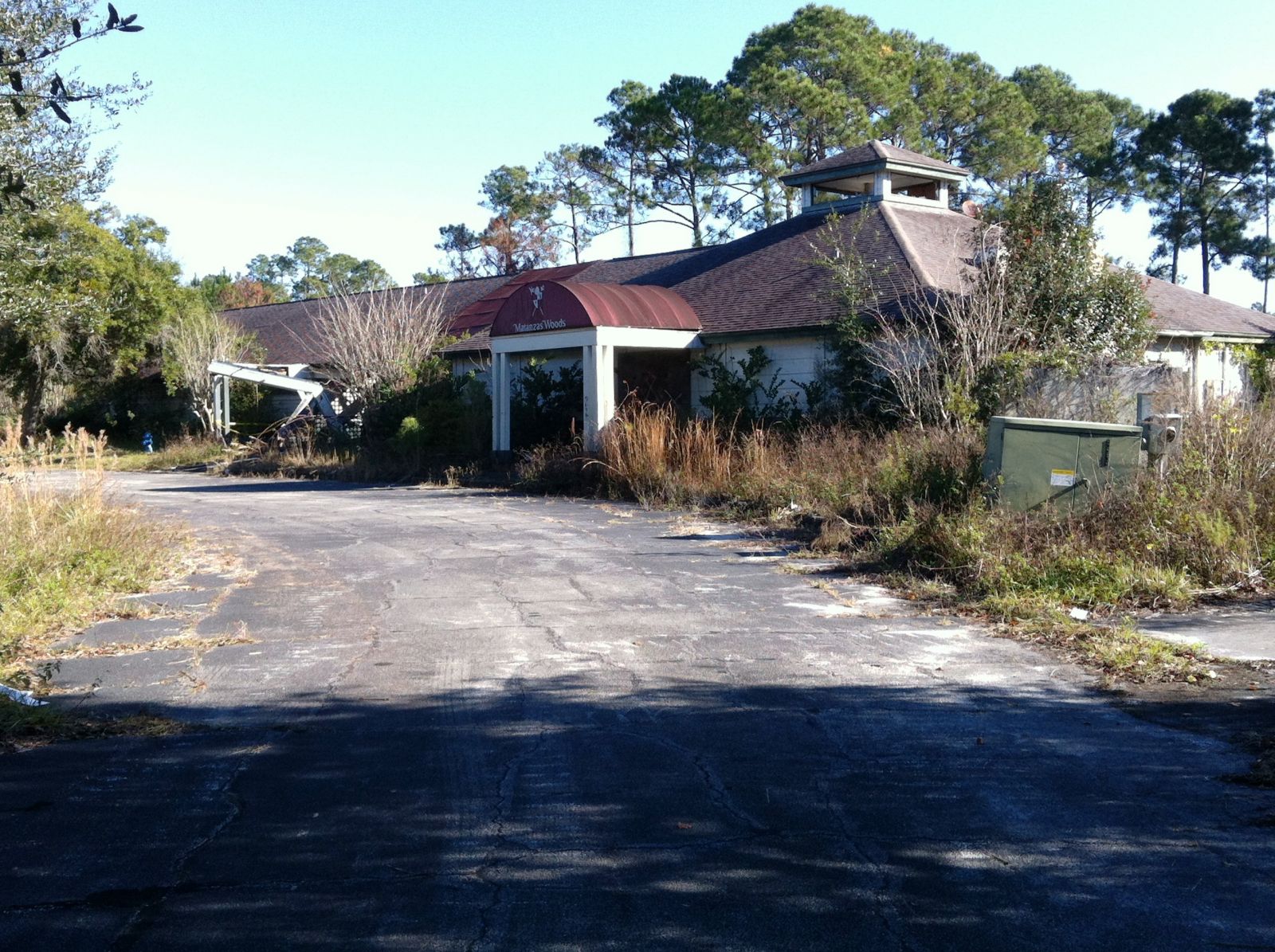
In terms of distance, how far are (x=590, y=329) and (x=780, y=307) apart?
3855mm

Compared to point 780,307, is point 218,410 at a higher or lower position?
lower

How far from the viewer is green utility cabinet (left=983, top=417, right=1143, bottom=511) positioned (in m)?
11.4

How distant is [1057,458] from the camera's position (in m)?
11.4

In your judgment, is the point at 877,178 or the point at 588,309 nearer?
the point at 588,309

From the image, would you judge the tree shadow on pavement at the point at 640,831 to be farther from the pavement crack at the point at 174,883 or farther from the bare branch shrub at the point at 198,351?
the bare branch shrub at the point at 198,351

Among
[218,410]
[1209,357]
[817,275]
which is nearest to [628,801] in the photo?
[817,275]

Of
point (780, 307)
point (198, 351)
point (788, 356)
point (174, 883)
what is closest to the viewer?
point (174, 883)

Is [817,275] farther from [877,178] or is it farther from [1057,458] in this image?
[1057,458]

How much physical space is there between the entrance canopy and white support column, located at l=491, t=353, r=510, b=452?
2 cm

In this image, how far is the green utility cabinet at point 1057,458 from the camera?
11406mm

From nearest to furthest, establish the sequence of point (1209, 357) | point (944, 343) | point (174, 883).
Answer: point (174, 883) < point (944, 343) < point (1209, 357)

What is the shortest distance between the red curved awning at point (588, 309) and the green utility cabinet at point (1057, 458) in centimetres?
1143

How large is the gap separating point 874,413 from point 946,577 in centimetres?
925

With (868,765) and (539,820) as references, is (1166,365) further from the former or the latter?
(539,820)
